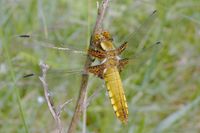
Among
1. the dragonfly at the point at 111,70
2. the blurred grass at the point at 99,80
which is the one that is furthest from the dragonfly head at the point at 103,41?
the blurred grass at the point at 99,80

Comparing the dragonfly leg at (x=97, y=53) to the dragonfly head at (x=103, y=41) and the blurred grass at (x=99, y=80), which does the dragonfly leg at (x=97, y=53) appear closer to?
the dragonfly head at (x=103, y=41)

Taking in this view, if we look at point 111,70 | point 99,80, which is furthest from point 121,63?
point 99,80

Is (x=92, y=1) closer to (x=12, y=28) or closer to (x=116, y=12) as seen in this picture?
(x=116, y=12)

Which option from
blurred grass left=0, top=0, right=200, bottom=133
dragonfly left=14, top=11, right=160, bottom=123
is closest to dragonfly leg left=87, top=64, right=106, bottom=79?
dragonfly left=14, top=11, right=160, bottom=123

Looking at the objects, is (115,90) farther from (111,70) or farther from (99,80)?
(99,80)

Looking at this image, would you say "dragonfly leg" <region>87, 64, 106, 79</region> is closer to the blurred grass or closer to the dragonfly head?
the dragonfly head

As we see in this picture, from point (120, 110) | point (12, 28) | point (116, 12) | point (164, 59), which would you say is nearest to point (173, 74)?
point (164, 59)
